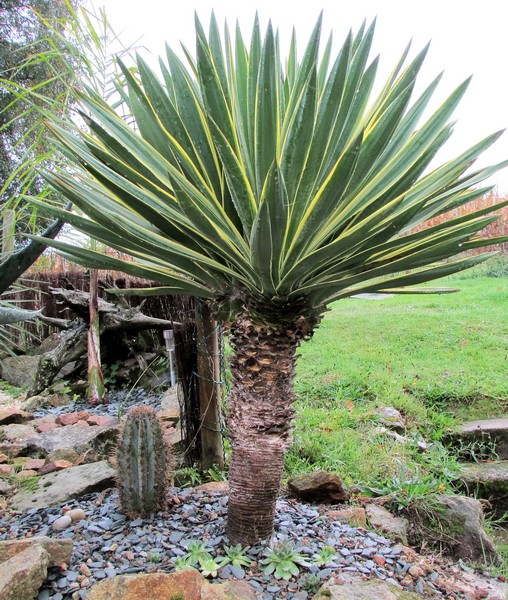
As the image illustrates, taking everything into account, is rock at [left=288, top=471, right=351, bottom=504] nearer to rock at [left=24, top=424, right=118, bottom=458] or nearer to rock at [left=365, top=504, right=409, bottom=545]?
rock at [left=365, top=504, right=409, bottom=545]

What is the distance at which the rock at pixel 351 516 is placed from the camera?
79.9 inches

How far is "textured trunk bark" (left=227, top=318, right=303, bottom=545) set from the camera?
1434 millimetres

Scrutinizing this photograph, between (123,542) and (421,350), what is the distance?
14.2ft

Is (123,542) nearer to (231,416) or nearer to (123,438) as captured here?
(123,438)

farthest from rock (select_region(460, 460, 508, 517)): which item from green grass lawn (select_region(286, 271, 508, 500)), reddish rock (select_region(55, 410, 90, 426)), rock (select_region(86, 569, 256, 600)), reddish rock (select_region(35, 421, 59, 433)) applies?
reddish rock (select_region(35, 421, 59, 433))

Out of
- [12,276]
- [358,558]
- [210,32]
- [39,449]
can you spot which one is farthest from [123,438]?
[39,449]

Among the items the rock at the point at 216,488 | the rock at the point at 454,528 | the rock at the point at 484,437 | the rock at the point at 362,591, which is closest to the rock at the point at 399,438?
the rock at the point at 484,437

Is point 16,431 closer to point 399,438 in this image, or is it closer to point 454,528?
point 399,438

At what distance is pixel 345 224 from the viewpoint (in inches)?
54.2

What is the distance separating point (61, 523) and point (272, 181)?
61.7 inches

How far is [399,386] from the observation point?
4270 millimetres

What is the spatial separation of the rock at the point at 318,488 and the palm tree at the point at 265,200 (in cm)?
79

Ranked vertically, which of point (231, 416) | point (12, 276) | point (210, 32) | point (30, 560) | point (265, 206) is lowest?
point (30, 560)

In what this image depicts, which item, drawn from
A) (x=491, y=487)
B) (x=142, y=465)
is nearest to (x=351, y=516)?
(x=142, y=465)
